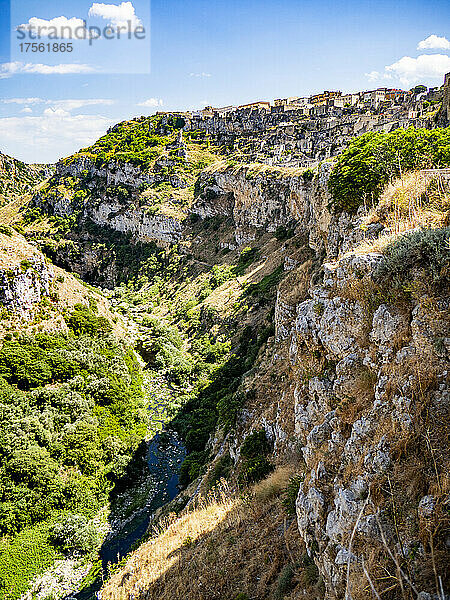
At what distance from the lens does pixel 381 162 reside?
21.5 m

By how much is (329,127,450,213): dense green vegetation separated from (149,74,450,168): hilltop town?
22097 mm

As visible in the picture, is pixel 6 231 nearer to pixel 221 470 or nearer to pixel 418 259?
pixel 221 470

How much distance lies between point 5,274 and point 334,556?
1551 inches

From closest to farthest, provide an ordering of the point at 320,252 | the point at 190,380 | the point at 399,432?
the point at 399,432
the point at 320,252
the point at 190,380

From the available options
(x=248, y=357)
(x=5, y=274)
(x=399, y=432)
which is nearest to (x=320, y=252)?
(x=248, y=357)

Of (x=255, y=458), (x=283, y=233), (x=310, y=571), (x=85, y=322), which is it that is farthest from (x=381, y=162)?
(x=85, y=322)

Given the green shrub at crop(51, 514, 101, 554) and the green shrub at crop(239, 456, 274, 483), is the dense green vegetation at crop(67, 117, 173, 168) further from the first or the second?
the green shrub at crop(239, 456, 274, 483)

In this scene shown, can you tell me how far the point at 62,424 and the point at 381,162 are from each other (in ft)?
102

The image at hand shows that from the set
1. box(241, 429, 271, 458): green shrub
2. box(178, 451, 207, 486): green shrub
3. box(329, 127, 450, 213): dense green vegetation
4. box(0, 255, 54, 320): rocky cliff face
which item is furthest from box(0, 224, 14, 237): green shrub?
box(241, 429, 271, 458): green shrub

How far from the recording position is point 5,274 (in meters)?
38.4

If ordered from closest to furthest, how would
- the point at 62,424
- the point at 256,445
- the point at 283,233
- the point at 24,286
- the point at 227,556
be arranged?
the point at 227,556
the point at 256,445
the point at 62,424
the point at 24,286
the point at 283,233

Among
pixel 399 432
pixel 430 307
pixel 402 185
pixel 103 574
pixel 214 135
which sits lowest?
pixel 103 574

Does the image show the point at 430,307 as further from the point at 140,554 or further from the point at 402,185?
the point at 140,554

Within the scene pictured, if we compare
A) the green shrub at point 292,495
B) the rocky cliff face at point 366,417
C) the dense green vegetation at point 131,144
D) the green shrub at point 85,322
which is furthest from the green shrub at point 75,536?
the dense green vegetation at point 131,144
